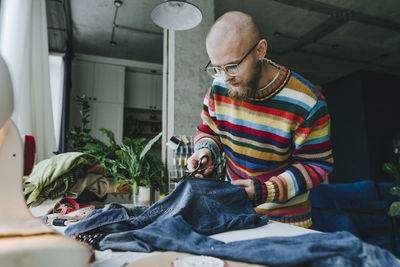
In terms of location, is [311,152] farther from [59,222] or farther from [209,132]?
[59,222]

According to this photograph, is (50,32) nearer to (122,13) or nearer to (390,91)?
(122,13)

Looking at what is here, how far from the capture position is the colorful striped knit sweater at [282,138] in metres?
1.11

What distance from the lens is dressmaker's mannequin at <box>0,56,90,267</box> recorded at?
1.11 feet

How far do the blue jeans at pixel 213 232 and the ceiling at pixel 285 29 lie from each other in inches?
156

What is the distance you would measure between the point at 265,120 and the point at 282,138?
11 cm

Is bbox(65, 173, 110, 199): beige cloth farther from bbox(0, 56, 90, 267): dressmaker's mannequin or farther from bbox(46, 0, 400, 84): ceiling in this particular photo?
bbox(46, 0, 400, 84): ceiling

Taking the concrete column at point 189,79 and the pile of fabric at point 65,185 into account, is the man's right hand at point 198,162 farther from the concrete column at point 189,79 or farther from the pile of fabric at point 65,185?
the concrete column at point 189,79

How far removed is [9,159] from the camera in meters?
0.56

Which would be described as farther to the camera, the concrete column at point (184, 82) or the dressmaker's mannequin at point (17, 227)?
the concrete column at point (184, 82)

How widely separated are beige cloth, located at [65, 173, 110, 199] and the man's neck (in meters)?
1.12

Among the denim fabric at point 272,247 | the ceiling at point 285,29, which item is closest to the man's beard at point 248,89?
the denim fabric at point 272,247

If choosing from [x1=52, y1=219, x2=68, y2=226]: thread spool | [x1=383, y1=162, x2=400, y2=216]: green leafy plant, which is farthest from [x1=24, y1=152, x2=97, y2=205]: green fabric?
[x1=383, y1=162, x2=400, y2=216]: green leafy plant

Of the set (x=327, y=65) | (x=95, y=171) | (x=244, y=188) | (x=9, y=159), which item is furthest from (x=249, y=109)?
(x=327, y=65)

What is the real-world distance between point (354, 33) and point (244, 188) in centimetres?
529
